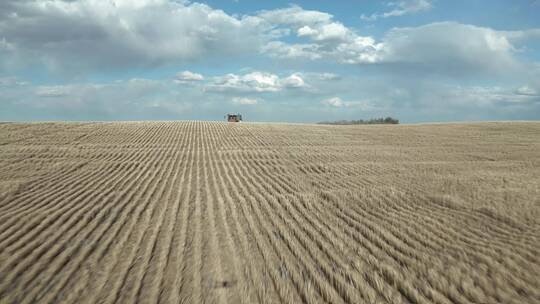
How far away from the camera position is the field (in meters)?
5.90

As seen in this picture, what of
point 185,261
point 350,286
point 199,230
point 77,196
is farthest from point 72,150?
point 350,286

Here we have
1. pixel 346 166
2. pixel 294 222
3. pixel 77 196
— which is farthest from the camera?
pixel 346 166

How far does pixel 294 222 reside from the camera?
948 cm

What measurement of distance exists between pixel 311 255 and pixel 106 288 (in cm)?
334

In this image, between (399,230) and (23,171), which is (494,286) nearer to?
(399,230)

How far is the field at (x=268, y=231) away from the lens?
19.4 feet

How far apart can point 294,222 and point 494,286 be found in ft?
14.8

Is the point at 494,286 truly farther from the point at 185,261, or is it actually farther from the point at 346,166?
the point at 346,166

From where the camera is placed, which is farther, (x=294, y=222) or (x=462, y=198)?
(x=462, y=198)

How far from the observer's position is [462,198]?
38.9 feet

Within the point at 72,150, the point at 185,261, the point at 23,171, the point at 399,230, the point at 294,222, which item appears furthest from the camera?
the point at 72,150

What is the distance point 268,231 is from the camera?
8820mm

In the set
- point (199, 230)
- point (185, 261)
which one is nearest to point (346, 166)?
point (199, 230)

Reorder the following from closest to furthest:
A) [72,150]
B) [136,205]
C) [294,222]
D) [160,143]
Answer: [294,222] → [136,205] → [72,150] → [160,143]
